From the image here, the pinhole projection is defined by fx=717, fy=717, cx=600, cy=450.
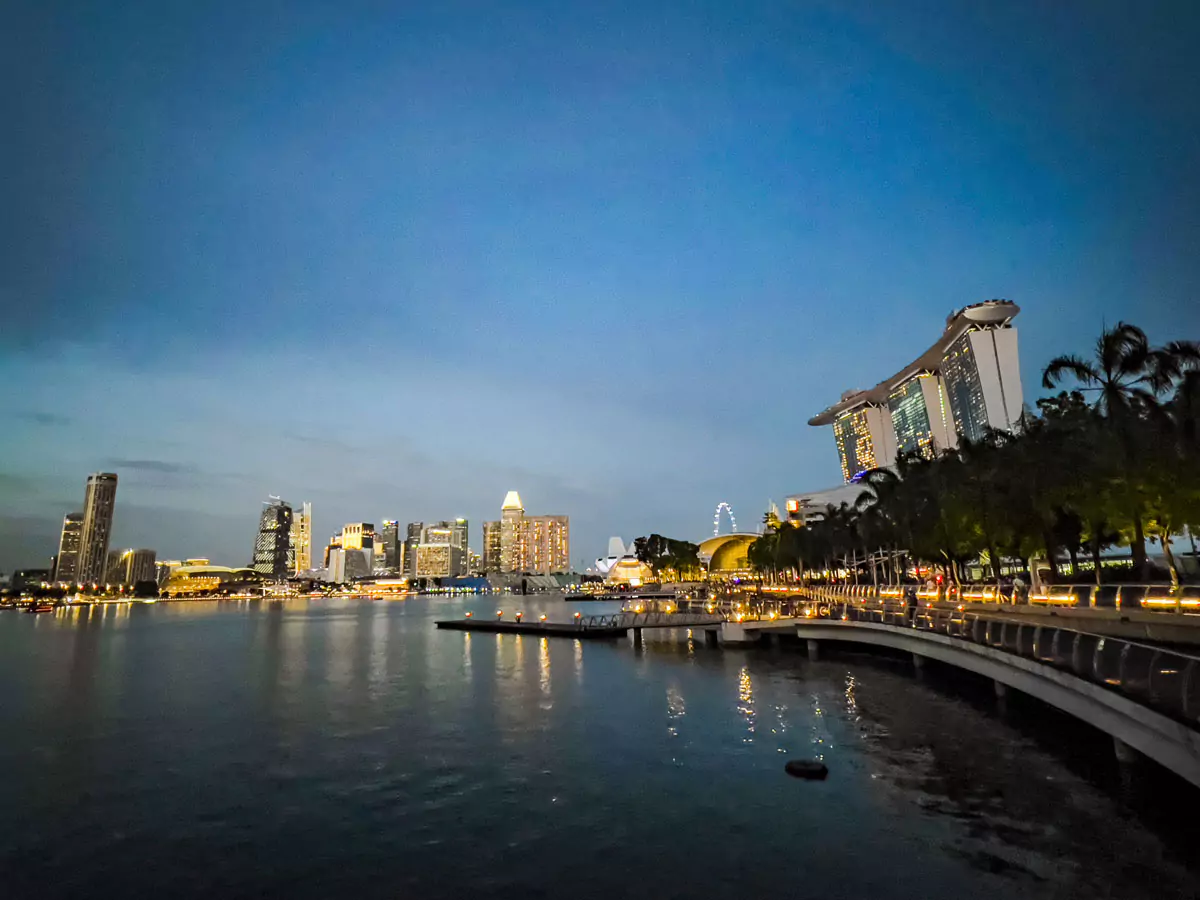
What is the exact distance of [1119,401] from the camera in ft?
116

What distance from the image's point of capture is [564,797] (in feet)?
69.0

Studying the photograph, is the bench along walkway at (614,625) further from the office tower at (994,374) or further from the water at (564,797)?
the office tower at (994,374)

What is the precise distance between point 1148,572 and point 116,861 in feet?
152

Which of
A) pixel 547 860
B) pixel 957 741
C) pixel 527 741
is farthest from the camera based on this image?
pixel 527 741

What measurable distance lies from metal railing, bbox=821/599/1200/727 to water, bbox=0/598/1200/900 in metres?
3.17

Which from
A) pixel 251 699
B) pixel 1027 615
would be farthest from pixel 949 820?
pixel 251 699

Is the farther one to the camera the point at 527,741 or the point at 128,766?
the point at 527,741

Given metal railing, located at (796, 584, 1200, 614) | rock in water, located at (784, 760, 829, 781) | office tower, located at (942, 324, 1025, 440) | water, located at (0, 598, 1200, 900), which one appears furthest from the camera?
office tower, located at (942, 324, 1025, 440)

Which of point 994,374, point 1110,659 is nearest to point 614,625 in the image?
point 1110,659

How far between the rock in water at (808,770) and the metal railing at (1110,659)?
285 inches

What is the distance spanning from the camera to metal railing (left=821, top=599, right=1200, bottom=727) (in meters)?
13.4

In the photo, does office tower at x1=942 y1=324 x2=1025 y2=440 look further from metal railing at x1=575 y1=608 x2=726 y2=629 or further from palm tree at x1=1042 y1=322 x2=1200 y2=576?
palm tree at x1=1042 y1=322 x2=1200 y2=576

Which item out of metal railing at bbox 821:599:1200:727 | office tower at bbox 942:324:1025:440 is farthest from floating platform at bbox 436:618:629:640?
office tower at bbox 942:324:1025:440

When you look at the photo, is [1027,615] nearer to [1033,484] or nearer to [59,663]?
[1033,484]
